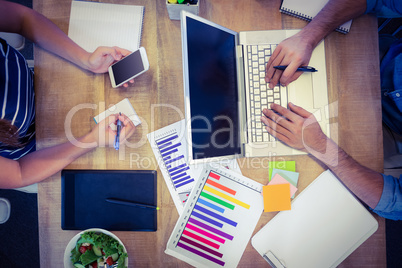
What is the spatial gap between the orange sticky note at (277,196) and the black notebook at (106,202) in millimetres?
398

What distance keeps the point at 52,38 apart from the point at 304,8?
2.98ft

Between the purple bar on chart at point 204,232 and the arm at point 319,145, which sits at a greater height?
the arm at point 319,145

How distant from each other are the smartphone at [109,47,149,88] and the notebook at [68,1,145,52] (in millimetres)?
75

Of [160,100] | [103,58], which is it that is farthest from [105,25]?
[160,100]

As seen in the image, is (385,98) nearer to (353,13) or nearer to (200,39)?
(353,13)

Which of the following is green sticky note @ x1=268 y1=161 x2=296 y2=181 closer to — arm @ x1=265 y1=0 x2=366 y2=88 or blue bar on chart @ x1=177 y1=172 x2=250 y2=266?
blue bar on chart @ x1=177 y1=172 x2=250 y2=266

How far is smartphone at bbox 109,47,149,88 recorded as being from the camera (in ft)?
2.86

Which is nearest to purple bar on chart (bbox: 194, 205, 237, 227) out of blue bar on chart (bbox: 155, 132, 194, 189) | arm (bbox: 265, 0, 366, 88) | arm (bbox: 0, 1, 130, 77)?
blue bar on chart (bbox: 155, 132, 194, 189)

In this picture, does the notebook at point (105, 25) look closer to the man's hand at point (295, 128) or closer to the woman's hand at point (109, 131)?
the woman's hand at point (109, 131)

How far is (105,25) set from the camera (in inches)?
37.3

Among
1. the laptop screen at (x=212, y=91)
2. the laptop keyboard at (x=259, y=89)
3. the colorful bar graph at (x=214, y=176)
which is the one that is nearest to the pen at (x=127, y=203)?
the colorful bar graph at (x=214, y=176)

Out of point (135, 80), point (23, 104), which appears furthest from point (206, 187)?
point (23, 104)

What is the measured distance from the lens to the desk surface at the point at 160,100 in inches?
36.1

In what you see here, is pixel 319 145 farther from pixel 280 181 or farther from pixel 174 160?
pixel 174 160
